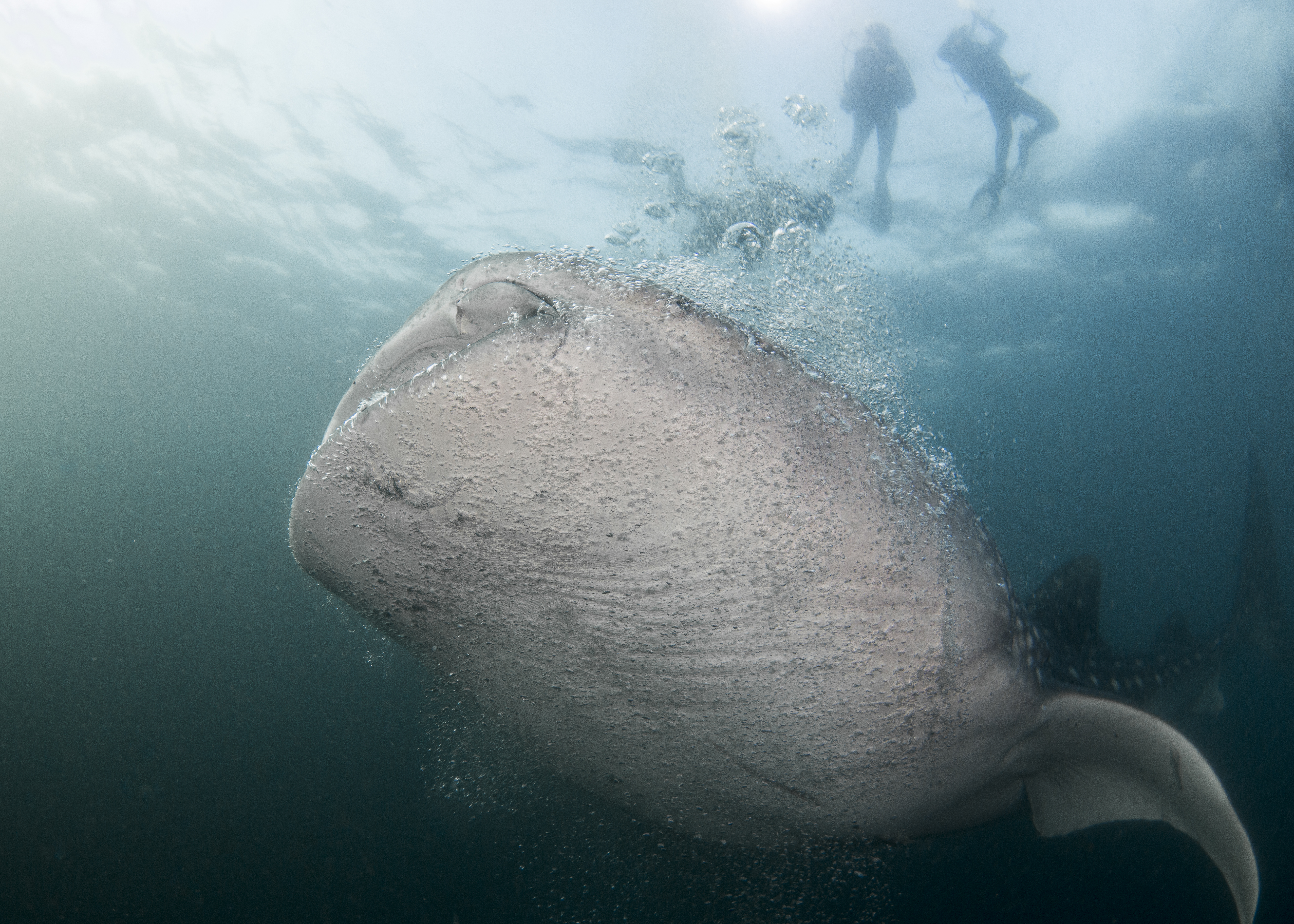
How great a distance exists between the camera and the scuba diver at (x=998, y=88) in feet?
40.0

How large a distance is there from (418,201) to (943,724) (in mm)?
21402

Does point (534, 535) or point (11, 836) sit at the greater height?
point (534, 535)

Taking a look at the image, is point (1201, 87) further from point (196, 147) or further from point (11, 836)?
point (11, 836)

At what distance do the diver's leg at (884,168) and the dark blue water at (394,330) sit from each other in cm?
35

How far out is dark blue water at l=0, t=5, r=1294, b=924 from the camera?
31.9ft

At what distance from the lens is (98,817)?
12031 millimetres

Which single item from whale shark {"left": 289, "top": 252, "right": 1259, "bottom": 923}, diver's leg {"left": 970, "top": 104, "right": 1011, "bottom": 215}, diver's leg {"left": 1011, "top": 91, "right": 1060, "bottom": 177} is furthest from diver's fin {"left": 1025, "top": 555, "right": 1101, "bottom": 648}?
diver's leg {"left": 1011, "top": 91, "right": 1060, "bottom": 177}

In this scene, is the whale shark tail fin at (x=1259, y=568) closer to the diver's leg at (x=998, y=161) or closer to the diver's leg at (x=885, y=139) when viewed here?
the diver's leg at (x=998, y=161)

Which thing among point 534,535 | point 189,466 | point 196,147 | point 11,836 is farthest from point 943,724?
point 189,466

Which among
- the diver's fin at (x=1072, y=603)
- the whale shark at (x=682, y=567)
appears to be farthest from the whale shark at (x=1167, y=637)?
the whale shark at (x=682, y=567)

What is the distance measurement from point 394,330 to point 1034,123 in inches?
676

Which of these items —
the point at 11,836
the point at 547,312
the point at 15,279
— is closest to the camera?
the point at 547,312

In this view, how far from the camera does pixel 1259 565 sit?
34.6 ft

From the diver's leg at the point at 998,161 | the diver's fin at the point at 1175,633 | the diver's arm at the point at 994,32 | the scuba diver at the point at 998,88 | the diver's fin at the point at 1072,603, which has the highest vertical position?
the diver's arm at the point at 994,32
